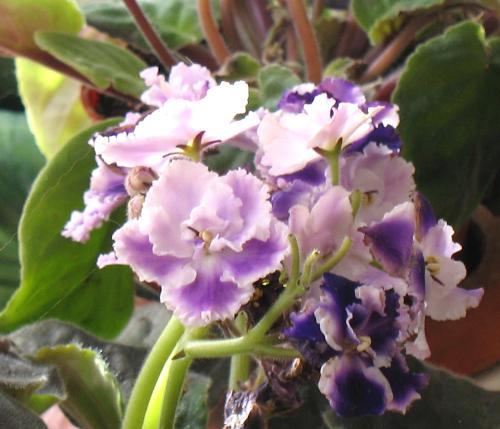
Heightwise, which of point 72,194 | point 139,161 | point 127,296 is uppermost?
point 139,161

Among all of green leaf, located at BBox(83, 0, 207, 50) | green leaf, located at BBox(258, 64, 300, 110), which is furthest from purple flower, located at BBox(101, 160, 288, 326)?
green leaf, located at BBox(83, 0, 207, 50)

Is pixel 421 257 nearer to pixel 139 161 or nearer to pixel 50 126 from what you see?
pixel 139 161

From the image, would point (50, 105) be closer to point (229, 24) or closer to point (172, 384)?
point (229, 24)

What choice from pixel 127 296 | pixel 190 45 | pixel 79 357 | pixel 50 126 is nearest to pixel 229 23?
pixel 190 45

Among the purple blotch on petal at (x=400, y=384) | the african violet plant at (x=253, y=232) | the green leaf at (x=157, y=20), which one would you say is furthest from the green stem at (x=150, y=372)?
the green leaf at (x=157, y=20)

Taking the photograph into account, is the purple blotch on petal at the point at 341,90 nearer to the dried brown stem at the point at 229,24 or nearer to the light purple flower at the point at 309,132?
the light purple flower at the point at 309,132

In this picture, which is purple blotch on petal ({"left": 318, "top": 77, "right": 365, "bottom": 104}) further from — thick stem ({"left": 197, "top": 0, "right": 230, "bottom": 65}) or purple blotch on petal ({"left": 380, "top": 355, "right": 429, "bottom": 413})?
thick stem ({"left": 197, "top": 0, "right": 230, "bottom": 65})

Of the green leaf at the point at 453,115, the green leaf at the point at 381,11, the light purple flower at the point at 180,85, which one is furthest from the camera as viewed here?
the green leaf at the point at 381,11
